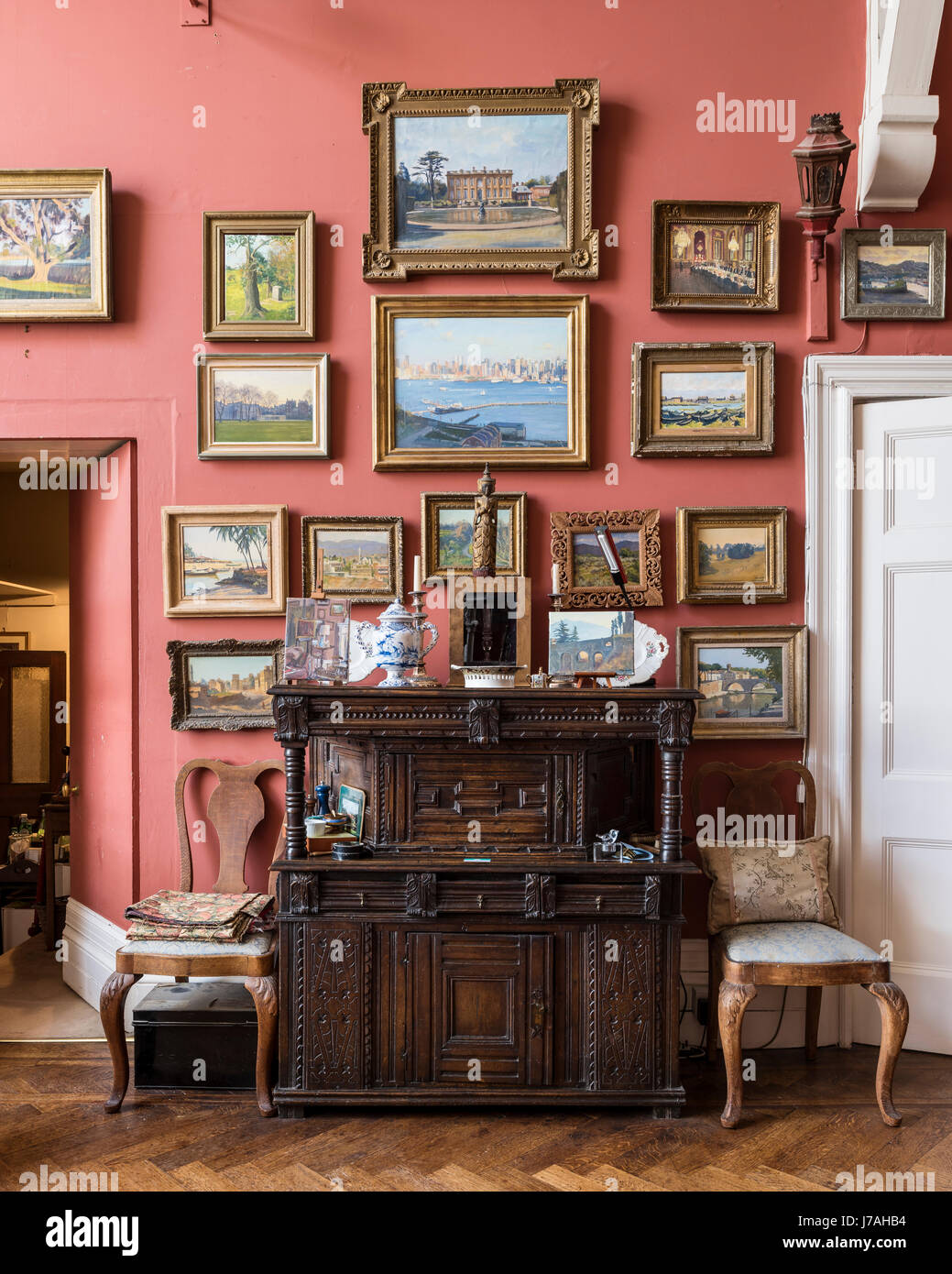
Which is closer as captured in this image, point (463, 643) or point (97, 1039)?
point (463, 643)

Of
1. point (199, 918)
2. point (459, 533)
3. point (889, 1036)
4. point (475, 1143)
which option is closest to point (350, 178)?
point (459, 533)

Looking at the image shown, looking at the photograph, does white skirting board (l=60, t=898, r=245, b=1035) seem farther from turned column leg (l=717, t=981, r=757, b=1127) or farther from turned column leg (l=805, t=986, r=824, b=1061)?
turned column leg (l=805, t=986, r=824, b=1061)

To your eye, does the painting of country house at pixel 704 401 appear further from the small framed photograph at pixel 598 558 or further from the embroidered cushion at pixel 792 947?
the embroidered cushion at pixel 792 947

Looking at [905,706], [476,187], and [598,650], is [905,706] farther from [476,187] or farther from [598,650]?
[476,187]

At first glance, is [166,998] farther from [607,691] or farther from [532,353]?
[532,353]

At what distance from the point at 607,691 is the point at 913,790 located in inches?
63.0

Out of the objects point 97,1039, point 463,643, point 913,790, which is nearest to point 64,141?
point 463,643

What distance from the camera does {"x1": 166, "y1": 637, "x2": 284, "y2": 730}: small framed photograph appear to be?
3.73m

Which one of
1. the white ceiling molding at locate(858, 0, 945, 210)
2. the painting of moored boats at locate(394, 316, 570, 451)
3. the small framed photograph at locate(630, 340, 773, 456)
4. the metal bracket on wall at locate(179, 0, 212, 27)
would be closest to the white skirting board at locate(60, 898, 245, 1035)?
the painting of moored boats at locate(394, 316, 570, 451)

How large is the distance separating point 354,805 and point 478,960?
2.34 ft

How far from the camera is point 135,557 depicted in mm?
3795

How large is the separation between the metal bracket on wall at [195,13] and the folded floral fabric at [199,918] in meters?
3.64

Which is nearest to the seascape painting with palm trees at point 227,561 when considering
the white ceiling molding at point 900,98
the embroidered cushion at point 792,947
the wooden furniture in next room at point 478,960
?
the wooden furniture in next room at point 478,960

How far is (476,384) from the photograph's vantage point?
12.1 ft
